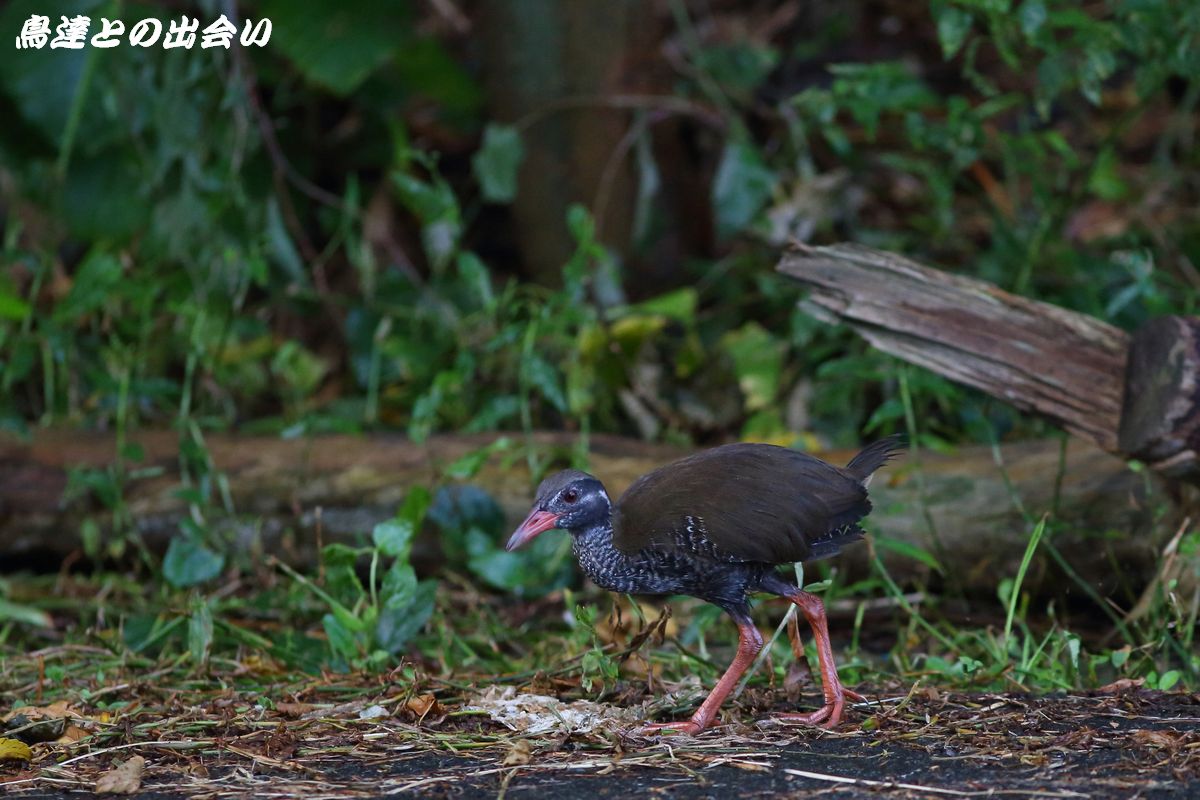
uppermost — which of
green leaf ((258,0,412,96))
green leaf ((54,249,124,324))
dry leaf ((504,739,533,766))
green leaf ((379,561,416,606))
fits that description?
green leaf ((258,0,412,96))

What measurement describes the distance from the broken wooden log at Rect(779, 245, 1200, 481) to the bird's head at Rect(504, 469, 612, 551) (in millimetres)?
1256

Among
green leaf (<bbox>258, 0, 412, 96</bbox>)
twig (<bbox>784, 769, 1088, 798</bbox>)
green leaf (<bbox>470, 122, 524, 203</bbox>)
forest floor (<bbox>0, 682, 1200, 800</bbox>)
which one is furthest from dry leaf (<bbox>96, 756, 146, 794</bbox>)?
green leaf (<bbox>258, 0, 412, 96</bbox>)

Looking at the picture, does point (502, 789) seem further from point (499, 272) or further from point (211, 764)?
point (499, 272)

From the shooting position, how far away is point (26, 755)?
364 cm

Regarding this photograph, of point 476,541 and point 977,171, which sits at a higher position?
point 977,171

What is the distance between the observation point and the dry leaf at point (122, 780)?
3303 millimetres

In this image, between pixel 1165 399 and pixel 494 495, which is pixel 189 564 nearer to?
pixel 494 495

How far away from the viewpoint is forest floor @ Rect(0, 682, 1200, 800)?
3211 mm

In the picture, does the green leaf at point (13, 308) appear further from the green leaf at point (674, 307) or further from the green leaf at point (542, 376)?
the green leaf at point (674, 307)

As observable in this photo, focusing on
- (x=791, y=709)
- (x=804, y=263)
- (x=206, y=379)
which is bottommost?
(x=791, y=709)

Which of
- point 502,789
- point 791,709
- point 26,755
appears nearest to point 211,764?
point 26,755

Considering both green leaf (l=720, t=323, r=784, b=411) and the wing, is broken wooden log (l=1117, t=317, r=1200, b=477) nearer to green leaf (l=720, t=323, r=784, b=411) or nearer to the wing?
the wing

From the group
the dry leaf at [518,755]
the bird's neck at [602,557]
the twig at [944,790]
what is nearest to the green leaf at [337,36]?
the bird's neck at [602,557]

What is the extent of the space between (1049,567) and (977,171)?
5.25m
